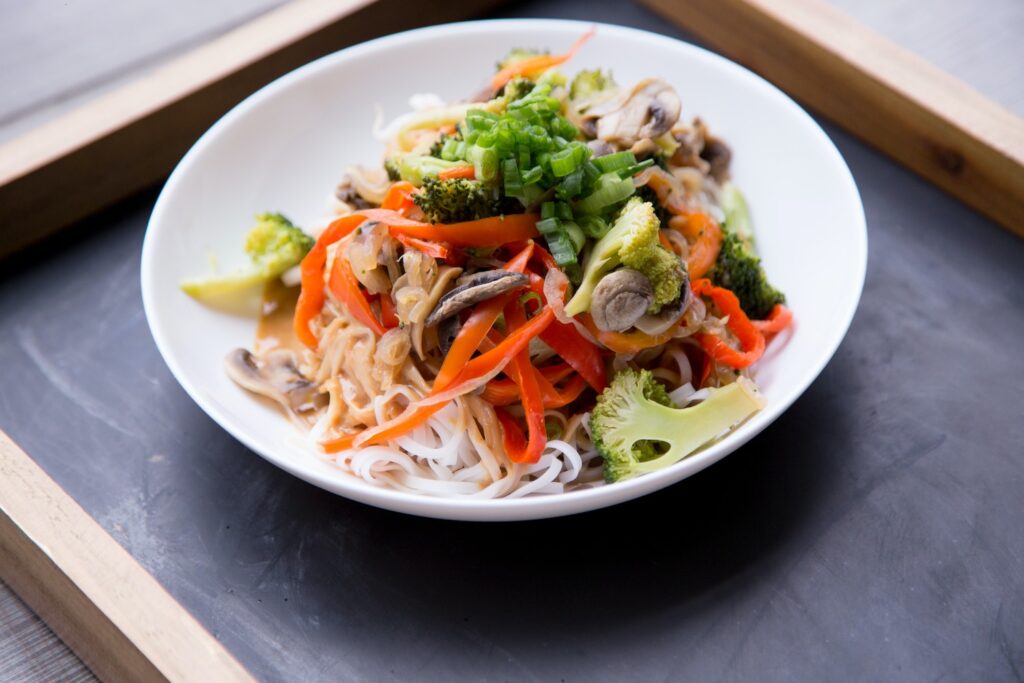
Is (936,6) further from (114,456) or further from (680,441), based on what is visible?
(114,456)

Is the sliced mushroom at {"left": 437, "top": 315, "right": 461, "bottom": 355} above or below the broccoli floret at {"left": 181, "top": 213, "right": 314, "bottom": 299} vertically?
above

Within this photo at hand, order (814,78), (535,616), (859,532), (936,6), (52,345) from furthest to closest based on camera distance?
(936,6)
(814,78)
(52,345)
(859,532)
(535,616)

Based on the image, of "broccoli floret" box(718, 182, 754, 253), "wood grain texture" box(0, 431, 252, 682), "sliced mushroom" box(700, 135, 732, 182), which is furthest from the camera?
"sliced mushroom" box(700, 135, 732, 182)

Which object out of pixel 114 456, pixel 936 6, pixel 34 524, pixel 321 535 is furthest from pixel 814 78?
pixel 34 524

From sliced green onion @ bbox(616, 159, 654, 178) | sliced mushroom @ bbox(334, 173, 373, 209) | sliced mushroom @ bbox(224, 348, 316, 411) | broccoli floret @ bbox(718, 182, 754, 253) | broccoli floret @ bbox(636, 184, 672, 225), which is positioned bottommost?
sliced mushroom @ bbox(224, 348, 316, 411)

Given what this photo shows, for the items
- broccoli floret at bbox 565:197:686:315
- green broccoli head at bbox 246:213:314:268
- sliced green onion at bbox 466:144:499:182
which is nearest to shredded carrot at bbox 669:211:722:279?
broccoli floret at bbox 565:197:686:315

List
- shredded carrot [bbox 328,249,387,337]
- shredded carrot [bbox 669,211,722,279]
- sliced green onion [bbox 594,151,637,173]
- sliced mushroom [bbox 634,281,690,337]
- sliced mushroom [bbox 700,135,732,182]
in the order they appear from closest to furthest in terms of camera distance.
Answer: sliced mushroom [bbox 634,281,690,337]
sliced green onion [bbox 594,151,637,173]
shredded carrot [bbox 328,249,387,337]
shredded carrot [bbox 669,211,722,279]
sliced mushroom [bbox 700,135,732,182]

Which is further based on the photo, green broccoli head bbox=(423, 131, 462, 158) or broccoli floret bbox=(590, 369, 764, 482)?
green broccoli head bbox=(423, 131, 462, 158)

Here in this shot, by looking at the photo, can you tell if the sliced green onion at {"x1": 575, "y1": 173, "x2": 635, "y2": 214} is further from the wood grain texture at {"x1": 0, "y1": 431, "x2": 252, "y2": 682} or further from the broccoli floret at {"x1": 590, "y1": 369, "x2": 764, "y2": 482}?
the wood grain texture at {"x1": 0, "y1": 431, "x2": 252, "y2": 682}

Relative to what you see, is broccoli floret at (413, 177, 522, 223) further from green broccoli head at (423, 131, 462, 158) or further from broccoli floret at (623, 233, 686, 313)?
broccoli floret at (623, 233, 686, 313)
